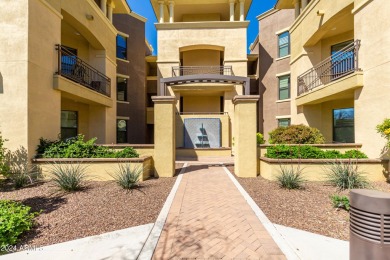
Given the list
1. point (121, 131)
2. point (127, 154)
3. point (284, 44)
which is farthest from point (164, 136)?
point (284, 44)

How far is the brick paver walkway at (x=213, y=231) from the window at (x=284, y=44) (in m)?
16.8

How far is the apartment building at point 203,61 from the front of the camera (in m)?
16.8

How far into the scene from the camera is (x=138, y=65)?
2095 centimetres

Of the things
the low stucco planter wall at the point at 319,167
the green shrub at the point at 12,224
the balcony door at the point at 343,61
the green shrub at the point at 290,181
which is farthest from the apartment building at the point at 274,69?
the green shrub at the point at 12,224

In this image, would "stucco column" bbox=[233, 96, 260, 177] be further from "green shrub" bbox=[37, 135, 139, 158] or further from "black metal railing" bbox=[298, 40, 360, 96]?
"black metal railing" bbox=[298, 40, 360, 96]

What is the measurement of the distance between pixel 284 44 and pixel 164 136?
16416 mm

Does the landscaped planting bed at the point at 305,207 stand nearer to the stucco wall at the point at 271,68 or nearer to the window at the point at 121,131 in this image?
the stucco wall at the point at 271,68

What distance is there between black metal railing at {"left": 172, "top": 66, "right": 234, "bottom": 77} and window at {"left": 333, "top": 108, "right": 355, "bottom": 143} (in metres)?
9.29

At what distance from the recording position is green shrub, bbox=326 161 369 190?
6.43 meters

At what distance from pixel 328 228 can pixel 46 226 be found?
609cm

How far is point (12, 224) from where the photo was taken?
12.1 feet

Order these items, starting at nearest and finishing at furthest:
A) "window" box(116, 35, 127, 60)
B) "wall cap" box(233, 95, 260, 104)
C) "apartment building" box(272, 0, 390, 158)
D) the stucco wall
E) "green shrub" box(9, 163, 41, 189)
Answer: "green shrub" box(9, 163, 41, 189) → "apartment building" box(272, 0, 390, 158) → "wall cap" box(233, 95, 260, 104) → the stucco wall → "window" box(116, 35, 127, 60)

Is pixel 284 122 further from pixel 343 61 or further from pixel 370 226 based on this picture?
pixel 370 226

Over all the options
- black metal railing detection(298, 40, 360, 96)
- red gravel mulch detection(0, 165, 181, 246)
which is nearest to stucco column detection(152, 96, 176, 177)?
red gravel mulch detection(0, 165, 181, 246)
